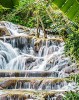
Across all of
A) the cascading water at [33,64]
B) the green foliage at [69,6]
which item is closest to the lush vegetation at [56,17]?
the green foliage at [69,6]

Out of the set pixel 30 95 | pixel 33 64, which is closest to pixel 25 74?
pixel 33 64

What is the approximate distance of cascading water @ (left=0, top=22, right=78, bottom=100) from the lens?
11438 millimetres

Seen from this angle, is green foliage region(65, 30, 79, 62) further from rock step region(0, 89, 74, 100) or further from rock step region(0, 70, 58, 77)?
rock step region(0, 70, 58, 77)

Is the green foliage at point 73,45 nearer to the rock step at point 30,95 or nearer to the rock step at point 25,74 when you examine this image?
the rock step at point 30,95

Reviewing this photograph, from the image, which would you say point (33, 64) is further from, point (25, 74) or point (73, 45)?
point (73, 45)

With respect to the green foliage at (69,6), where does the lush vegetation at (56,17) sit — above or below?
below

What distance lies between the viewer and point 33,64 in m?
14.4

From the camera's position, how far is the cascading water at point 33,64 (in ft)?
37.5

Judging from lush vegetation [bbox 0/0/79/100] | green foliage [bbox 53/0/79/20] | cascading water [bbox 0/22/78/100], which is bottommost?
cascading water [bbox 0/22/78/100]

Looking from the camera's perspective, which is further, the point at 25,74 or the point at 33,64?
the point at 33,64

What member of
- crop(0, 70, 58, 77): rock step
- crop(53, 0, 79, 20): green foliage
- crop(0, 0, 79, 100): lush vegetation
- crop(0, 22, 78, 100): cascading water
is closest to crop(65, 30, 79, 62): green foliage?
crop(0, 0, 79, 100): lush vegetation

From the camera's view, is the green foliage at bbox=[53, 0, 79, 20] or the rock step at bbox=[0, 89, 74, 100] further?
the rock step at bbox=[0, 89, 74, 100]

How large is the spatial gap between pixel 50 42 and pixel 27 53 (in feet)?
3.96

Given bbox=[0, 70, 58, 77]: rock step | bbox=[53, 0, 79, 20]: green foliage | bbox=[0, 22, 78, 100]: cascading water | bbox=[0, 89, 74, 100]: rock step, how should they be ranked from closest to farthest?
bbox=[53, 0, 79, 20]: green foliage, bbox=[0, 89, 74, 100]: rock step, bbox=[0, 22, 78, 100]: cascading water, bbox=[0, 70, 58, 77]: rock step
